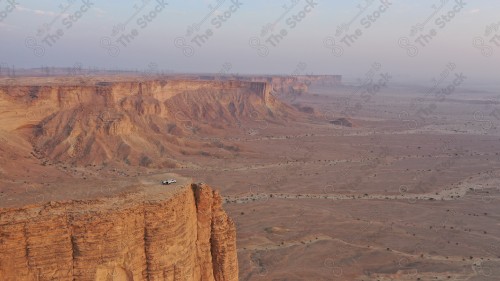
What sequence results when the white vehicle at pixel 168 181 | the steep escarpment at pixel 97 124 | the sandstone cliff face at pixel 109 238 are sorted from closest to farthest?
1. the sandstone cliff face at pixel 109 238
2. the white vehicle at pixel 168 181
3. the steep escarpment at pixel 97 124

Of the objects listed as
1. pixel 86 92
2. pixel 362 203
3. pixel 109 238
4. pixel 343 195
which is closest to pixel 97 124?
pixel 86 92

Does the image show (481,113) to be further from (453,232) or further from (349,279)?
(349,279)

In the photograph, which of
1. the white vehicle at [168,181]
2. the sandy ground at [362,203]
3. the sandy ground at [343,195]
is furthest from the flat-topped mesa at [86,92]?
the white vehicle at [168,181]

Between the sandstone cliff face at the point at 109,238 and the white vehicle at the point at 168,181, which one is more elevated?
the white vehicle at the point at 168,181

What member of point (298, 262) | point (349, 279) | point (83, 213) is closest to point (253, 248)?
point (298, 262)

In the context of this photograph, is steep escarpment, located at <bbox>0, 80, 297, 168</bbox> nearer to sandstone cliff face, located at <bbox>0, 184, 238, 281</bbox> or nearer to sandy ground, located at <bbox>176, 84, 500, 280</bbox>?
sandy ground, located at <bbox>176, 84, 500, 280</bbox>

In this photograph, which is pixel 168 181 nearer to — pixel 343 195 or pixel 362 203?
pixel 362 203

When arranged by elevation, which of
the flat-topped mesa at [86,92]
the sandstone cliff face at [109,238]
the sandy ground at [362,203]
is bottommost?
the sandy ground at [362,203]

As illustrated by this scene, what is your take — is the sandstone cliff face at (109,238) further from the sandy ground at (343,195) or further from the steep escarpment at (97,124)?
the steep escarpment at (97,124)
